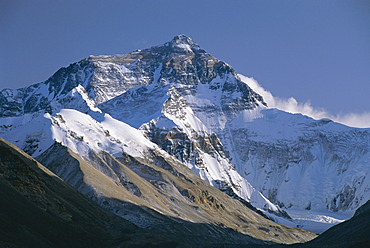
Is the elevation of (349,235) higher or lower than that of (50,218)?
higher

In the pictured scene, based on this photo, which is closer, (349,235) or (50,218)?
(50,218)

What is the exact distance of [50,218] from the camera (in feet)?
371

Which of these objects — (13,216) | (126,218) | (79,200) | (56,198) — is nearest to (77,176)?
(126,218)

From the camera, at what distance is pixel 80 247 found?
109938mm

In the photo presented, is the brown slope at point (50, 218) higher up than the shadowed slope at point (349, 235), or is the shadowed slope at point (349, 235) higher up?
the shadowed slope at point (349, 235)

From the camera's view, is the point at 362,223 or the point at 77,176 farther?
the point at 77,176

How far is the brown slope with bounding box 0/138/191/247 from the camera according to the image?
324 feet

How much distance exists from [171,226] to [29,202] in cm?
7015

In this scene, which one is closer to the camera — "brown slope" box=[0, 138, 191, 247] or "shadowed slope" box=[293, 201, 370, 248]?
"brown slope" box=[0, 138, 191, 247]

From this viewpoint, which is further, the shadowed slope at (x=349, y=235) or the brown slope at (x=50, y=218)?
the shadowed slope at (x=349, y=235)

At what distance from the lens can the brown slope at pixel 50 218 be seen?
9875cm

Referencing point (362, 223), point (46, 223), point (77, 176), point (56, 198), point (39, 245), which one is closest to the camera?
point (39, 245)

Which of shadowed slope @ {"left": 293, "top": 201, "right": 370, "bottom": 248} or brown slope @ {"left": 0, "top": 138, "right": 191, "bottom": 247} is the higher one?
shadowed slope @ {"left": 293, "top": 201, "right": 370, "bottom": 248}

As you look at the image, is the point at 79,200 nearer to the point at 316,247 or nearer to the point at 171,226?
the point at 171,226
